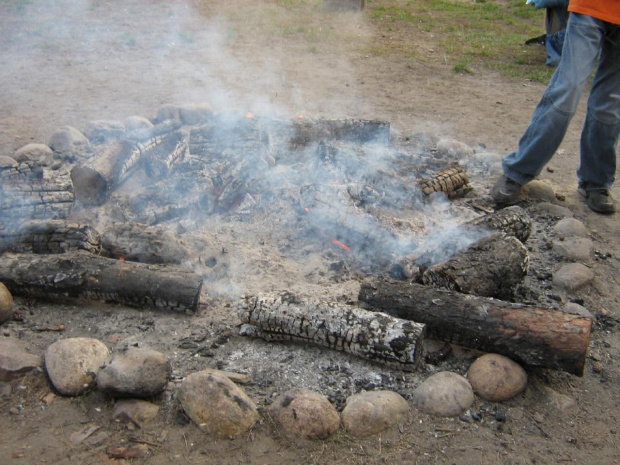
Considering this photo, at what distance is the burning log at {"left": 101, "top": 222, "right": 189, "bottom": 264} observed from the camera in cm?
364

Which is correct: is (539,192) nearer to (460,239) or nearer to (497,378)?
(460,239)

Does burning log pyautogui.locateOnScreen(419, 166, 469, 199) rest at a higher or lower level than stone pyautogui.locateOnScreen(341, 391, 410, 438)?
higher

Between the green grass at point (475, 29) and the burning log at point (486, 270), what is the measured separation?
640 cm

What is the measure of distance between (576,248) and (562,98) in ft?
4.30

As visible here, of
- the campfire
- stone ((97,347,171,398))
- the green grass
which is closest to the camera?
stone ((97,347,171,398))

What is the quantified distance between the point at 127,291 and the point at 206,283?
22.2 inches

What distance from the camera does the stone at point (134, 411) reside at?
2.55 meters

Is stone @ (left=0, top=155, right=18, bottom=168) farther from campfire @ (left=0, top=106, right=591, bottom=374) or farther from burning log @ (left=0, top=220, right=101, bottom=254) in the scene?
burning log @ (left=0, top=220, right=101, bottom=254)

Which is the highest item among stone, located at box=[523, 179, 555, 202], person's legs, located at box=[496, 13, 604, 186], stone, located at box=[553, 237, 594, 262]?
person's legs, located at box=[496, 13, 604, 186]

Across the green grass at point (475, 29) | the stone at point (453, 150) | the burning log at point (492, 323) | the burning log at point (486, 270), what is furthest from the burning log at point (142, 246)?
the green grass at point (475, 29)

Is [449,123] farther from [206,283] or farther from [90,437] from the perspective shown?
[90,437]

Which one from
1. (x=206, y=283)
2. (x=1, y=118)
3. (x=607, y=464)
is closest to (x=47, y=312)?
(x=206, y=283)

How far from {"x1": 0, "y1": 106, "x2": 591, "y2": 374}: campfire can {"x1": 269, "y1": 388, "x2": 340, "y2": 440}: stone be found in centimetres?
49

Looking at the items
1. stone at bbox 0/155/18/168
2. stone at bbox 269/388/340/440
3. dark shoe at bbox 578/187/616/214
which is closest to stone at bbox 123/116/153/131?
stone at bbox 0/155/18/168
